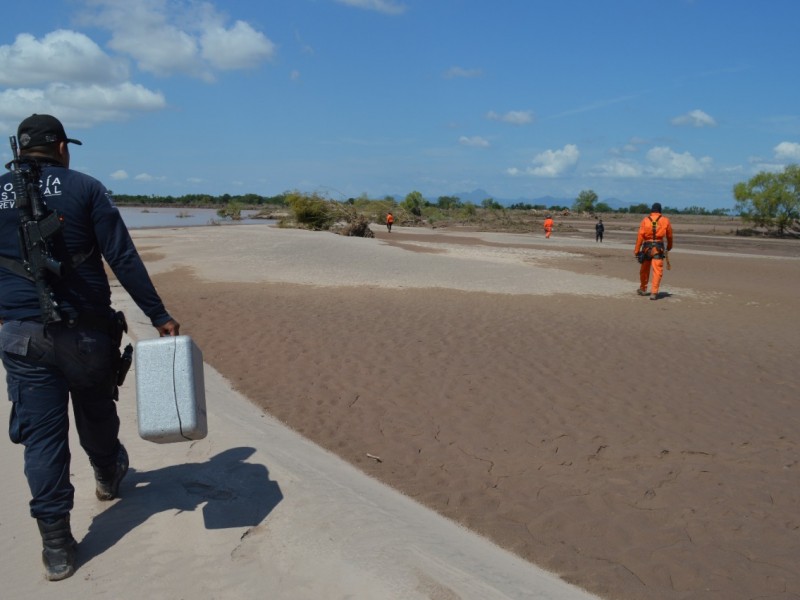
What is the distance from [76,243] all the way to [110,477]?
148cm

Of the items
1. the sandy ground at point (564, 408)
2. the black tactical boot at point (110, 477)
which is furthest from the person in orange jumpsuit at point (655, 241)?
Result: the black tactical boot at point (110, 477)

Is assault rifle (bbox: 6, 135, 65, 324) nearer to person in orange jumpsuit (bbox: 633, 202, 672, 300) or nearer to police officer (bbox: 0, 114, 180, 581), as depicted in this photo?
police officer (bbox: 0, 114, 180, 581)

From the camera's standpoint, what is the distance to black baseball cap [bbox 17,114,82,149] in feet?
11.9

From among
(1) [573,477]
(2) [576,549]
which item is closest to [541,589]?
(2) [576,549]

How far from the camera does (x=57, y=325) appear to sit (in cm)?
348

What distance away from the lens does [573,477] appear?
19.2 ft

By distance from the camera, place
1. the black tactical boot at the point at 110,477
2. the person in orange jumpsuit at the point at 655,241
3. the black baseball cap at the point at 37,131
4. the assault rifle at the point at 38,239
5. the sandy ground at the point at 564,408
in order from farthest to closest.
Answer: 1. the person in orange jumpsuit at the point at 655,241
2. the sandy ground at the point at 564,408
3. the black tactical boot at the point at 110,477
4. the black baseball cap at the point at 37,131
5. the assault rifle at the point at 38,239

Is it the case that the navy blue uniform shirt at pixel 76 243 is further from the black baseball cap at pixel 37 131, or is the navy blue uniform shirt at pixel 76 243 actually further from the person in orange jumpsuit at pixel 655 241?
the person in orange jumpsuit at pixel 655 241

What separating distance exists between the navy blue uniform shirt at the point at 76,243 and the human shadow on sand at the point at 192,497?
49.9 inches

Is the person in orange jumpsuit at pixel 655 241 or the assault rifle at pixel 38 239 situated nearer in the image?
the assault rifle at pixel 38 239

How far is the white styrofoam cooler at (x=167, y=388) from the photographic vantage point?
374 cm

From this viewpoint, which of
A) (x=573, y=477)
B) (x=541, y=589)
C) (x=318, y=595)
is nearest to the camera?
(x=318, y=595)

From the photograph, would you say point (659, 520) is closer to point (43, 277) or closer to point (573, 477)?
point (573, 477)

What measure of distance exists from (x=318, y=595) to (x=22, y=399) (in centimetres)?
177
